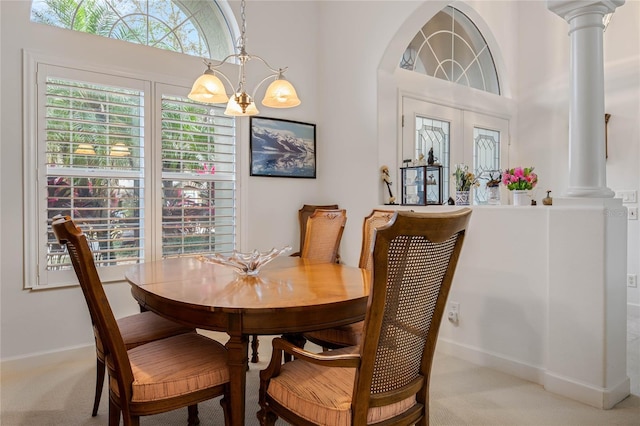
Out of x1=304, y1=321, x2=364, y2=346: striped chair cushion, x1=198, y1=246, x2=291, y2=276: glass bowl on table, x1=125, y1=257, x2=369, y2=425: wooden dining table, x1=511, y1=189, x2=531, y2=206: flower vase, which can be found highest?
x1=511, y1=189, x2=531, y2=206: flower vase

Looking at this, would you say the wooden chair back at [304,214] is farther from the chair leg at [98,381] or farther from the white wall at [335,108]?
the chair leg at [98,381]

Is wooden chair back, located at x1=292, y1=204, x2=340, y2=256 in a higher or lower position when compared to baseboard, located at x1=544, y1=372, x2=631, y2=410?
higher

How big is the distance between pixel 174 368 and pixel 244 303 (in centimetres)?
41

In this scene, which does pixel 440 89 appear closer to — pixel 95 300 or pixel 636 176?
pixel 636 176

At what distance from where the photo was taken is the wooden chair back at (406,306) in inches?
48.3

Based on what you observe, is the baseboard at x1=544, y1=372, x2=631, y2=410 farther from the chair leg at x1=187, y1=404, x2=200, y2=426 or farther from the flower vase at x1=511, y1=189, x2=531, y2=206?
the chair leg at x1=187, y1=404, x2=200, y2=426

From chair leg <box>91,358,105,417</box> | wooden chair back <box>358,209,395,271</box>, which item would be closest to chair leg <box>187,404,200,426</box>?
chair leg <box>91,358,105,417</box>

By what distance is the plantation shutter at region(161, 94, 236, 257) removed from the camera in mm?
3430

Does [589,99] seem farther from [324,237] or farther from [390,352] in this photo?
[390,352]

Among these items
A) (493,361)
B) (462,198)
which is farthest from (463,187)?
(493,361)

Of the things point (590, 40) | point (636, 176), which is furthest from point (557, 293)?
point (636, 176)

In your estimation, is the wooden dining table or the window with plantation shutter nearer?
the wooden dining table

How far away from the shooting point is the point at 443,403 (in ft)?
7.59

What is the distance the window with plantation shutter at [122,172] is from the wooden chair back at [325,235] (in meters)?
1.04
